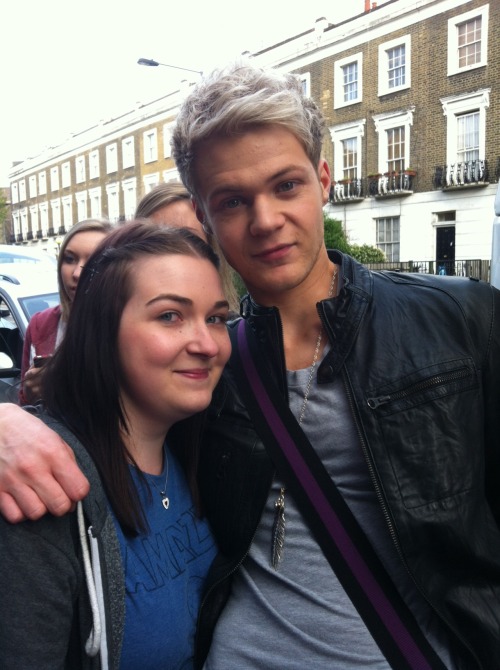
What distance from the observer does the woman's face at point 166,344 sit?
1607mm

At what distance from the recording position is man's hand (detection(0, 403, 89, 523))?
124 cm

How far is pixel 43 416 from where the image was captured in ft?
5.05

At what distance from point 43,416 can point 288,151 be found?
947 millimetres

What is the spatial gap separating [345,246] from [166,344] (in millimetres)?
19705

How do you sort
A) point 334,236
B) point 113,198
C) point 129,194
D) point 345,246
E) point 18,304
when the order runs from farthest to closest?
point 113,198
point 129,194
point 345,246
point 334,236
point 18,304

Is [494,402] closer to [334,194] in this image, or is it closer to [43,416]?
[43,416]

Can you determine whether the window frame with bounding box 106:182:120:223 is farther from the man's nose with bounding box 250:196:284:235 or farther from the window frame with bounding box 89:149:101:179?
the man's nose with bounding box 250:196:284:235

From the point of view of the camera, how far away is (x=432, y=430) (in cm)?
160

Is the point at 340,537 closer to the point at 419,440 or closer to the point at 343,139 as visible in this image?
the point at 419,440

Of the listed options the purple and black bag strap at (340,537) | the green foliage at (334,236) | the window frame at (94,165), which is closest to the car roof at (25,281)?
the purple and black bag strap at (340,537)

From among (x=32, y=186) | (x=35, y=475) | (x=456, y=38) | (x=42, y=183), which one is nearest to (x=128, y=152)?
(x=42, y=183)

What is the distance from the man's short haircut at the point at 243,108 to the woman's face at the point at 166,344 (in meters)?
0.36

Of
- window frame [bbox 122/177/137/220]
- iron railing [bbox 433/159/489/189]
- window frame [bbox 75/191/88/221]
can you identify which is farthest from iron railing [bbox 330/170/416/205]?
window frame [bbox 75/191/88/221]

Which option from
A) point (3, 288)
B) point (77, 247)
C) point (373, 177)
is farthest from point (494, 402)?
point (373, 177)
